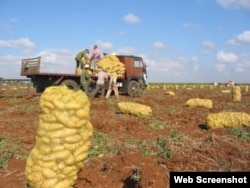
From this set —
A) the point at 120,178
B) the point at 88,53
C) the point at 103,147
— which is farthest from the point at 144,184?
the point at 88,53

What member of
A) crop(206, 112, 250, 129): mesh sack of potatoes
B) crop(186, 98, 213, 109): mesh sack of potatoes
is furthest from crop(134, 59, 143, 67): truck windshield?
crop(206, 112, 250, 129): mesh sack of potatoes

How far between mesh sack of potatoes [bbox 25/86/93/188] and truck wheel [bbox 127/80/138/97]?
16770mm

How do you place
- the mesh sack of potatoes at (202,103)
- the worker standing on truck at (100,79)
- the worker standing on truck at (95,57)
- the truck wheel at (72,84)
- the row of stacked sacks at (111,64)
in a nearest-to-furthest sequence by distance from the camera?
the mesh sack of potatoes at (202,103), the worker standing on truck at (100,79), the truck wheel at (72,84), the worker standing on truck at (95,57), the row of stacked sacks at (111,64)

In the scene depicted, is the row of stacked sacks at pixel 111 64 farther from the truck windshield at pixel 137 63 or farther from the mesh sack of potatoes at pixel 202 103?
the mesh sack of potatoes at pixel 202 103

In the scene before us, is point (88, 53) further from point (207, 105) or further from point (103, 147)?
point (103, 147)

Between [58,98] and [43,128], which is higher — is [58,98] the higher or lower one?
the higher one

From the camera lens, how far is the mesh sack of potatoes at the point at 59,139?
420cm

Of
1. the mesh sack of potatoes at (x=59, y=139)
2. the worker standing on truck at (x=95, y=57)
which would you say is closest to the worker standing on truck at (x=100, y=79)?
the worker standing on truck at (x=95, y=57)

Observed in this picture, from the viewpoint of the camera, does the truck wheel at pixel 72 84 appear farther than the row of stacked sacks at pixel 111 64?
No

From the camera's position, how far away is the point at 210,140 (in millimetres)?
6301

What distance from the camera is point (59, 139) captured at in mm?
4199

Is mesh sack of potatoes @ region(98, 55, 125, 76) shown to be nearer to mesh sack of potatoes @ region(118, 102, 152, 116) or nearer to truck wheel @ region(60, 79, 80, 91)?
truck wheel @ region(60, 79, 80, 91)

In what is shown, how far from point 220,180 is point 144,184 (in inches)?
33.8

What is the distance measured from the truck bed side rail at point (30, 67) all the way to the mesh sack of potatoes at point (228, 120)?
10.5 m
